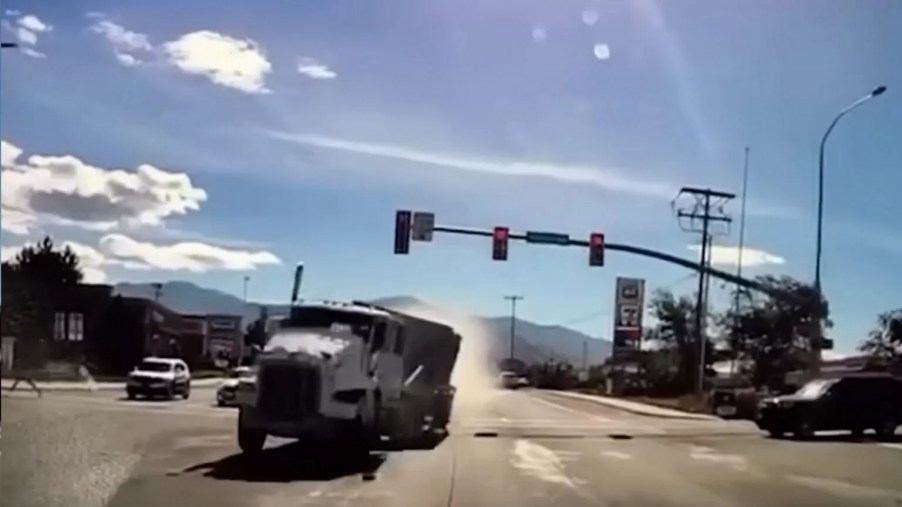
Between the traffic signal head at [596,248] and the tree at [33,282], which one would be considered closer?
the tree at [33,282]

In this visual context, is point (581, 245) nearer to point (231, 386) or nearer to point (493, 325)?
point (493, 325)

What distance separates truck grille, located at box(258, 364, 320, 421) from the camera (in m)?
5.56

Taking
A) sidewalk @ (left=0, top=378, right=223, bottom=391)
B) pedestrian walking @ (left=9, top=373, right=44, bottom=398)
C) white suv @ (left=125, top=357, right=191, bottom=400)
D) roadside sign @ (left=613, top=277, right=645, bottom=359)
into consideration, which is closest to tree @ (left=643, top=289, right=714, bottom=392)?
roadside sign @ (left=613, top=277, right=645, bottom=359)

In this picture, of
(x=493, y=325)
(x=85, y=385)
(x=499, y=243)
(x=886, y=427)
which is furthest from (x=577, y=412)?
(x=85, y=385)

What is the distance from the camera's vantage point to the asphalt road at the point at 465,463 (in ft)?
18.3

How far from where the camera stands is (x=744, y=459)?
616cm

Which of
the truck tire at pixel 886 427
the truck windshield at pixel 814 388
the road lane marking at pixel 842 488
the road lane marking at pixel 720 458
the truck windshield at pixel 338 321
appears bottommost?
the road lane marking at pixel 842 488

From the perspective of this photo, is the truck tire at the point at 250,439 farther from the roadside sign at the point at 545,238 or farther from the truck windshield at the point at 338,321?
the roadside sign at the point at 545,238

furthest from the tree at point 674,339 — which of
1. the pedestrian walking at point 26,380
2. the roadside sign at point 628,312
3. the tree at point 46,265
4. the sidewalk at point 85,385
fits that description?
the pedestrian walking at point 26,380

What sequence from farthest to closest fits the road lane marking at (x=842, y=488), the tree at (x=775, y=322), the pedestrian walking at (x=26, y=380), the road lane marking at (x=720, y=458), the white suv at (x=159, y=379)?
1. the road lane marking at (x=720, y=458)
2. the road lane marking at (x=842, y=488)
3. the tree at (x=775, y=322)
4. the white suv at (x=159, y=379)
5. the pedestrian walking at (x=26, y=380)

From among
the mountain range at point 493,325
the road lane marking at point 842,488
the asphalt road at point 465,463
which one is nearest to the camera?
the mountain range at point 493,325

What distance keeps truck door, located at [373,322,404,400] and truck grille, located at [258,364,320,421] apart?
0.31 metres

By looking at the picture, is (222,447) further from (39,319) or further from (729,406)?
(729,406)

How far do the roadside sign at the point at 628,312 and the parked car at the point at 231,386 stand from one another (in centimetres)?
182
